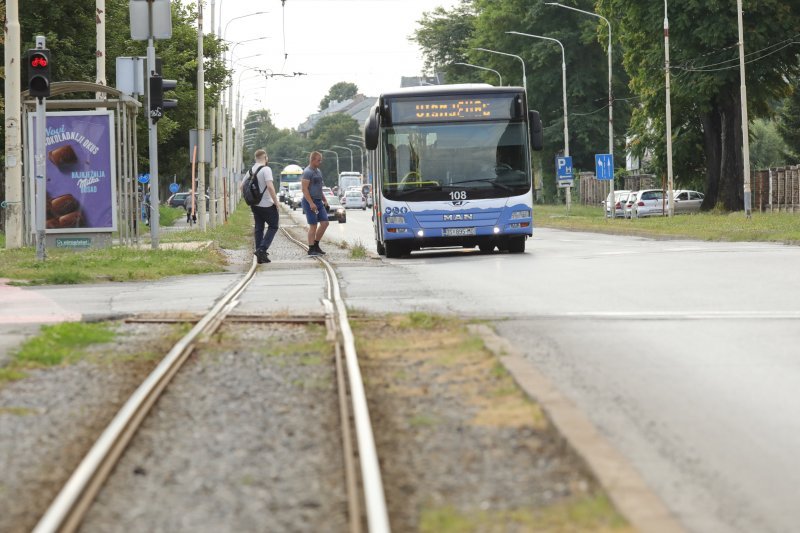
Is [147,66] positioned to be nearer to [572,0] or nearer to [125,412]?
[125,412]

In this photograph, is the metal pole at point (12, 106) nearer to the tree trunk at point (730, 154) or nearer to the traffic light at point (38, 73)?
the traffic light at point (38, 73)

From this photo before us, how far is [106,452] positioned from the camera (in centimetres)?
645

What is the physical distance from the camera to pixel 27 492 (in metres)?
5.88

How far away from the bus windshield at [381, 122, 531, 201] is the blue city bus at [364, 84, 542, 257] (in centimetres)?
2

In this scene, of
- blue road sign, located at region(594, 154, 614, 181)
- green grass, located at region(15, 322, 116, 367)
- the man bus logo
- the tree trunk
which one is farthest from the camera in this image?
blue road sign, located at region(594, 154, 614, 181)

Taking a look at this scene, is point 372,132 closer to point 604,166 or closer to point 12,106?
point 12,106

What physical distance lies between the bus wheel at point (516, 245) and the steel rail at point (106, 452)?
16.0 m

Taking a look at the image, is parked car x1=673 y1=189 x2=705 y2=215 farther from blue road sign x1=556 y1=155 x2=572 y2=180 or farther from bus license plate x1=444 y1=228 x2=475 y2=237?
bus license plate x1=444 y1=228 x2=475 y2=237

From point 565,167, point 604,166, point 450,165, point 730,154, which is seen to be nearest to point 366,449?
point 450,165

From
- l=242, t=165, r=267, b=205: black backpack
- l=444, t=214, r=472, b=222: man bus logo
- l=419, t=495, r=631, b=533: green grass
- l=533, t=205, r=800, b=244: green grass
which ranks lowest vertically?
A: l=419, t=495, r=631, b=533: green grass

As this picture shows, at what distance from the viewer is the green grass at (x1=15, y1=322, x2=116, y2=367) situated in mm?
9969

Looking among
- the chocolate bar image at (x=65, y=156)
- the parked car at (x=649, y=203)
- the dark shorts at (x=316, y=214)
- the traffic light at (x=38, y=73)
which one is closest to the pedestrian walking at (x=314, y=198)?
the dark shorts at (x=316, y=214)

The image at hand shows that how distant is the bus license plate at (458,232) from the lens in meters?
25.4

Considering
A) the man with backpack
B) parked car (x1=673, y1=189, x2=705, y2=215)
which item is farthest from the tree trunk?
the man with backpack
